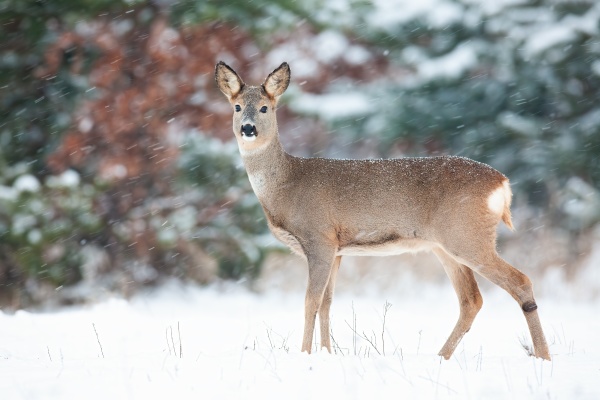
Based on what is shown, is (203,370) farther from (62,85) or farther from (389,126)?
(62,85)

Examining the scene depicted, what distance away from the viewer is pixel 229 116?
1226 cm

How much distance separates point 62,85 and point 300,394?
29.8 ft

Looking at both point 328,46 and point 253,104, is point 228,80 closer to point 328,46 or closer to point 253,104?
point 253,104

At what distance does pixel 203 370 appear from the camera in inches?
185

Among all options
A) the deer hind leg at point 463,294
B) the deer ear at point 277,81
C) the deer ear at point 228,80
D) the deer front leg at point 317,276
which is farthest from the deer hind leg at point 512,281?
the deer ear at point 228,80

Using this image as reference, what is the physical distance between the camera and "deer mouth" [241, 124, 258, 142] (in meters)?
6.14

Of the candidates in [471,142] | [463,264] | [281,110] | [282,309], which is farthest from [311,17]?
[463,264]

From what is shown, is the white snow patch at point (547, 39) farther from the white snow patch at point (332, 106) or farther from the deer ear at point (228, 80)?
the deer ear at point (228, 80)

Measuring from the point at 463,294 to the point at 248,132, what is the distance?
6.79ft

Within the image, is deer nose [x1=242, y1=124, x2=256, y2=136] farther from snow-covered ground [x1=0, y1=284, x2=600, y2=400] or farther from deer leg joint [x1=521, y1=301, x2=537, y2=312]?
deer leg joint [x1=521, y1=301, x2=537, y2=312]

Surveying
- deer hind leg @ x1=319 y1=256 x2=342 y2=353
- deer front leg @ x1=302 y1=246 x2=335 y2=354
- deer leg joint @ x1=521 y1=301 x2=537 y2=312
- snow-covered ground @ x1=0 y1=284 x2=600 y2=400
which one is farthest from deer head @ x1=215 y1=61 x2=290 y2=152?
deer leg joint @ x1=521 y1=301 x2=537 y2=312

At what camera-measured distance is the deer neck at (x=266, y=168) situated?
632 cm

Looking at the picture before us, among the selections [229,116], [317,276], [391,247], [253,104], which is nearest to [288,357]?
[317,276]

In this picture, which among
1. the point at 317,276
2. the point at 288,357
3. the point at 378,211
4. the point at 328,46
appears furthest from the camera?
the point at 328,46
